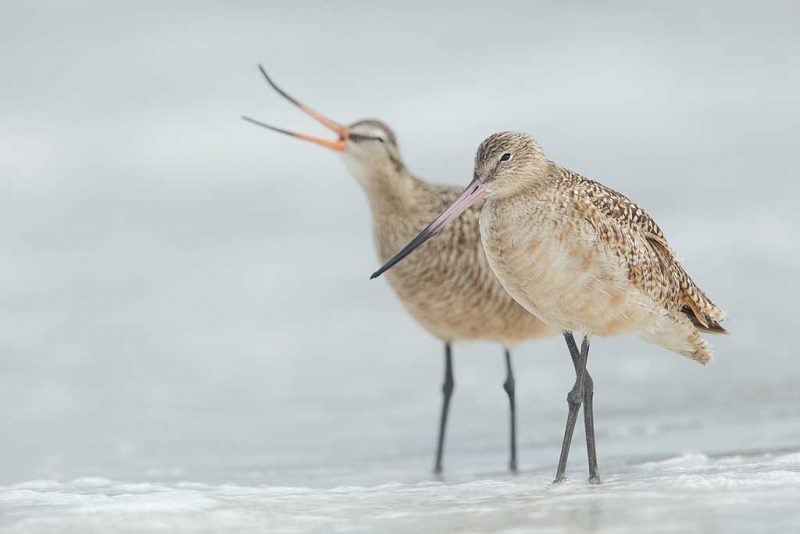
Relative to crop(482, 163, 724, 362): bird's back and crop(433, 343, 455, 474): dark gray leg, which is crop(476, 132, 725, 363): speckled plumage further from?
crop(433, 343, 455, 474): dark gray leg

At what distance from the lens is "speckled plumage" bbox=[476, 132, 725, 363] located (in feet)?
16.8

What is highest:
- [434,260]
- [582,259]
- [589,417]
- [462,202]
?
[434,260]

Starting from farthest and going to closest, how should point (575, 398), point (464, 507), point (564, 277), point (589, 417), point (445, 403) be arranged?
point (445, 403), point (589, 417), point (575, 398), point (564, 277), point (464, 507)

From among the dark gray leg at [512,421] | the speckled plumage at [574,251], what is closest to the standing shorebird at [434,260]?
the dark gray leg at [512,421]

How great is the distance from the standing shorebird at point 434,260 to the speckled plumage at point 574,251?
1699 mm

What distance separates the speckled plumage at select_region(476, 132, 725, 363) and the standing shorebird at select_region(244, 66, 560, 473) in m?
1.70

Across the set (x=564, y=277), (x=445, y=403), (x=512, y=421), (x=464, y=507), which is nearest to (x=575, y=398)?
(x=564, y=277)

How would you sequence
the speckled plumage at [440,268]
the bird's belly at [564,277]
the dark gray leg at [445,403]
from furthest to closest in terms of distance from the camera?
the dark gray leg at [445,403], the speckled plumage at [440,268], the bird's belly at [564,277]

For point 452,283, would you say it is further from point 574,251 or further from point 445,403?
point 574,251

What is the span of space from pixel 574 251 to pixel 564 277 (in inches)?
4.3

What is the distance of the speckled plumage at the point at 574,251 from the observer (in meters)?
5.13

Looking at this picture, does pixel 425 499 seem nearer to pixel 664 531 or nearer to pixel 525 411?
pixel 664 531

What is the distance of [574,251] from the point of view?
5.13 metres

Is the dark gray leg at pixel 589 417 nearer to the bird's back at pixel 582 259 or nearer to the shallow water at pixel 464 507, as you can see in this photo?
the shallow water at pixel 464 507
